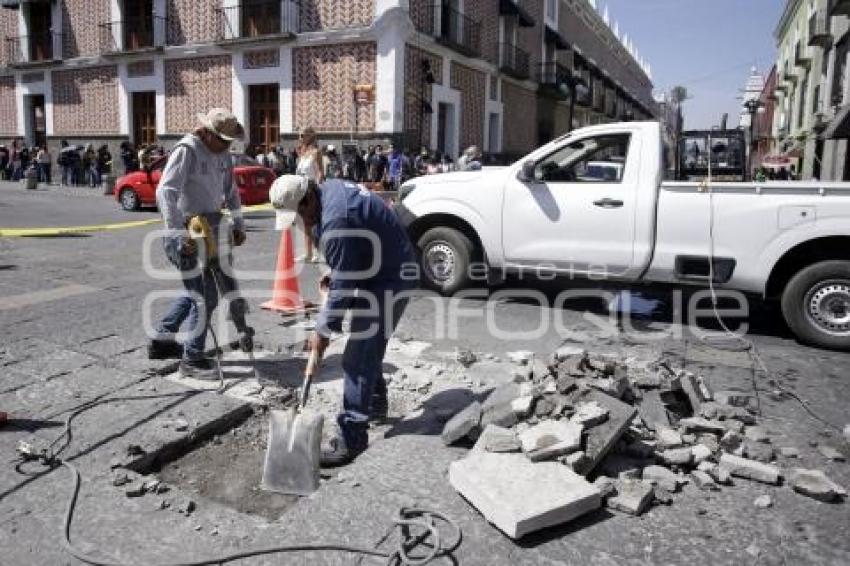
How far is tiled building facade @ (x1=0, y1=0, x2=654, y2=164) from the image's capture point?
70.5 feet

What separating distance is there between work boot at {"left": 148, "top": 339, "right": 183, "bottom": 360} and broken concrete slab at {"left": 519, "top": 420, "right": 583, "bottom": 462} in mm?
3024

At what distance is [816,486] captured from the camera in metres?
3.29

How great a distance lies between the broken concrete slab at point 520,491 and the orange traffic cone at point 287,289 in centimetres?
393

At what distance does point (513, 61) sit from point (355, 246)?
30.8 metres

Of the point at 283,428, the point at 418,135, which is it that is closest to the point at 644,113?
the point at 418,135

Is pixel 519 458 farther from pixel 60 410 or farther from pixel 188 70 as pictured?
pixel 188 70

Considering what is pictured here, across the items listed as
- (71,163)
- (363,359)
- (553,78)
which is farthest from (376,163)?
(553,78)

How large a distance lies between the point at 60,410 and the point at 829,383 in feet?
18.1

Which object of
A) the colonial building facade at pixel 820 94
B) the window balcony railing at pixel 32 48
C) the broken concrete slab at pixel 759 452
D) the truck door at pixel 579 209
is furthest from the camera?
the window balcony railing at pixel 32 48

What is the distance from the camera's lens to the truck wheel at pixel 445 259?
744 centimetres

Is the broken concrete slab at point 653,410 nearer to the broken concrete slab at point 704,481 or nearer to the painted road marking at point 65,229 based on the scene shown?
the broken concrete slab at point 704,481

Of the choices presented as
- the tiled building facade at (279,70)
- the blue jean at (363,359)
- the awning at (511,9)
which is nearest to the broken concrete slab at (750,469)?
the blue jean at (363,359)

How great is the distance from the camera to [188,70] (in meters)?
24.8

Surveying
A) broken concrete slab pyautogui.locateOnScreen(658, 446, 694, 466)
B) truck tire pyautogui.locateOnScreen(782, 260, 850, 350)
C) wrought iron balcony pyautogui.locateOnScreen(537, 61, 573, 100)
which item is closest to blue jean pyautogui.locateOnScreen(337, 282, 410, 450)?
broken concrete slab pyautogui.locateOnScreen(658, 446, 694, 466)
